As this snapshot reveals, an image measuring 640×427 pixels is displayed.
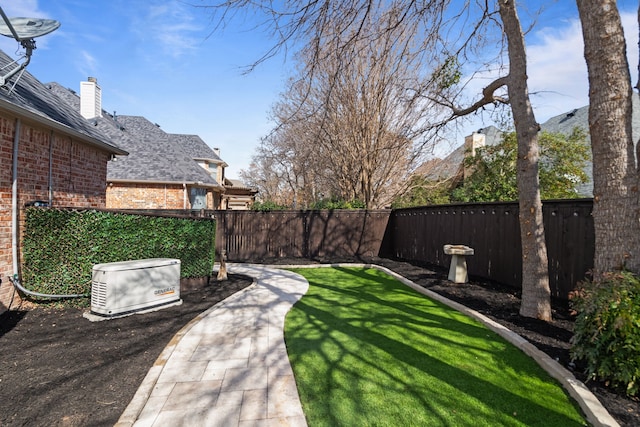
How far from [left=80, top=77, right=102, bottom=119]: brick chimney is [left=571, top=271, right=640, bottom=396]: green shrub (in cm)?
1995

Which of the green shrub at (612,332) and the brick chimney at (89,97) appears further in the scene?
the brick chimney at (89,97)

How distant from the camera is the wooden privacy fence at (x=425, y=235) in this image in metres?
5.00

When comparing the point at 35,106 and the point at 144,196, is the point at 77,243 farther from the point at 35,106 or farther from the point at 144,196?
the point at 144,196

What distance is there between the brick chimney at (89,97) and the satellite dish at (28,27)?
12.9 meters

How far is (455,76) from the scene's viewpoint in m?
6.44

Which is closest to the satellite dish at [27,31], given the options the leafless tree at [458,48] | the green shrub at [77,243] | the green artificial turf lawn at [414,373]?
the green shrub at [77,243]

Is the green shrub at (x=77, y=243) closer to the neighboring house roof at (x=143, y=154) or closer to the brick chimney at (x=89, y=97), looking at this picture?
the neighboring house roof at (x=143, y=154)

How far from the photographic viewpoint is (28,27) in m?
4.93

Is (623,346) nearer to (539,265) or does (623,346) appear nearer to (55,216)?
(539,265)

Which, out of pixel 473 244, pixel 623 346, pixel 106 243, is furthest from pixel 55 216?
pixel 473 244

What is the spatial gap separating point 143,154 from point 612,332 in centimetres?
1873

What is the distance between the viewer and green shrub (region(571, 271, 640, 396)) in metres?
2.50

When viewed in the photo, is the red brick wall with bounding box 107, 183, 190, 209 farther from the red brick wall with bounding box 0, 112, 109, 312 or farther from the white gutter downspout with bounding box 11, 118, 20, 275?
the white gutter downspout with bounding box 11, 118, 20, 275

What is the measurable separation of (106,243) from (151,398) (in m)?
3.77
